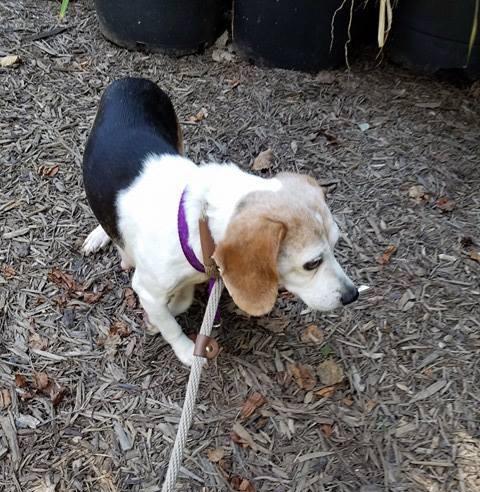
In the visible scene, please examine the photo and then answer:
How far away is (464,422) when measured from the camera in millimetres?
2832

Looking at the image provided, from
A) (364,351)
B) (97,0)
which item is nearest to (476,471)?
(364,351)

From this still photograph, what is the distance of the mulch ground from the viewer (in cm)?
274

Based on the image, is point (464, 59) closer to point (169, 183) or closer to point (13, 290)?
point (169, 183)

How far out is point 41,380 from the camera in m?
2.95

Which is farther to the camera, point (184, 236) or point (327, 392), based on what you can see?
point (327, 392)

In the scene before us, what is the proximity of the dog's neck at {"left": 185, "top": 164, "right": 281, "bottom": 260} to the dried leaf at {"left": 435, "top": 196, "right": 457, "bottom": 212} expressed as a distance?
1.63 m

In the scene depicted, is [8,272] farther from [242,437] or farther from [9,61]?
A: [9,61]

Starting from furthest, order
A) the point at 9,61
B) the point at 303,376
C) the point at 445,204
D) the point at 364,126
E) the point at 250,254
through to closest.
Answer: the point at 9,61 < the point at 364,126 < the point at 445,204 < the point at 303,376 < the point at 250,254

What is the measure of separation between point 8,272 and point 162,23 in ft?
7.09

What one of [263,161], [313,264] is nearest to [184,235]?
[313,264]

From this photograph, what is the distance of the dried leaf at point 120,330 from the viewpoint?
3.14m

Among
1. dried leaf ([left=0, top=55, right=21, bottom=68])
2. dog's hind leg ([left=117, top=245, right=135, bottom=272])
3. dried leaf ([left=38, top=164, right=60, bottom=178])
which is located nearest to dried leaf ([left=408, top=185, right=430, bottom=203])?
dog's hind leg ([left=117, top=245, right=135, bottom=272])

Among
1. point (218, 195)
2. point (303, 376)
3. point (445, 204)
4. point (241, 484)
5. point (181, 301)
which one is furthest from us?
point (445, 204)

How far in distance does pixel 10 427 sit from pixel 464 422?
2.01 m
